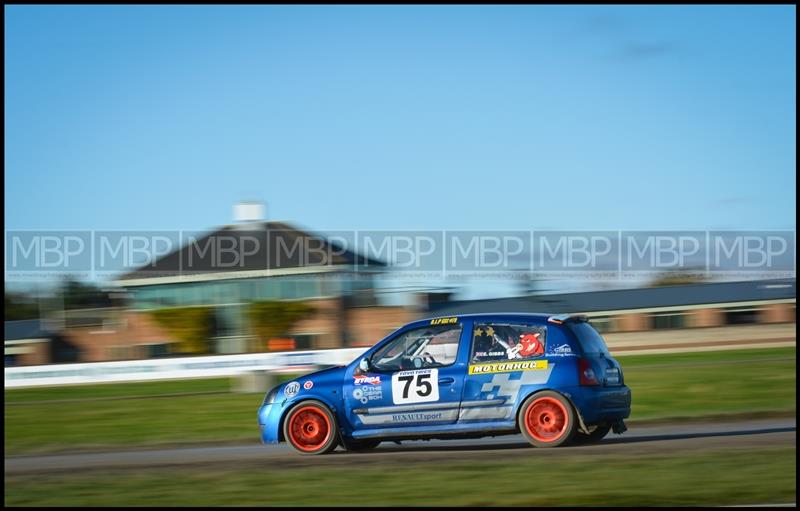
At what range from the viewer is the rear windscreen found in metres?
11.9

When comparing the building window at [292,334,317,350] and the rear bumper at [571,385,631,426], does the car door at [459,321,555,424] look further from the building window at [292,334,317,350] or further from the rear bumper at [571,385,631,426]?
the building window at [292,334,317,350]

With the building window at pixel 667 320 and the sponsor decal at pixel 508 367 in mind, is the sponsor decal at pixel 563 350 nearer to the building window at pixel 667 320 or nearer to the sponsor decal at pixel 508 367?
the sponsor decal at pixel 508 367

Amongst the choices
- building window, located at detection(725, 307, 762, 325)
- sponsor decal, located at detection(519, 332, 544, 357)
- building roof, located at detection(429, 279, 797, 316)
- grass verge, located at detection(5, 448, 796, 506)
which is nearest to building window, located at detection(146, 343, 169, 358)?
building roof, located at detection(429, 279, 797, 316)

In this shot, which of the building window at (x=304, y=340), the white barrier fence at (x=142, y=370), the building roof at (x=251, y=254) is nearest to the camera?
the white barrier fence at (x=142, y=370)

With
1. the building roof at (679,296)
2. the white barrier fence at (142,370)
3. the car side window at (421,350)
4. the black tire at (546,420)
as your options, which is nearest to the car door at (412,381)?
the car side window at (421,350)

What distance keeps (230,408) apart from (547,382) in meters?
11.0

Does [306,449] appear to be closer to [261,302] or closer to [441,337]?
[441,337]

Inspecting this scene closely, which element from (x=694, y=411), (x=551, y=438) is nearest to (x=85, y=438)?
(x=551, y=438)

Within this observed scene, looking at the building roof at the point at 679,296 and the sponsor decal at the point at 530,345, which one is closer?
the sponsor decal at the point at 530,345

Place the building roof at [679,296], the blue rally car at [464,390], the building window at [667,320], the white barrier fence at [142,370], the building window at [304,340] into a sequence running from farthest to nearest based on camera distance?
1. the building window at [667,320]
2. the building roof at [679,296]
3. the building window at [304,340]
4. the white barrier fence at [142,370]
5. the blue rally car at [464,390]

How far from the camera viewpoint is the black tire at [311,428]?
12141mm

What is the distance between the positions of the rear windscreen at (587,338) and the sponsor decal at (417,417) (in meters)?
1.79

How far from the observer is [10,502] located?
9312 millimetres

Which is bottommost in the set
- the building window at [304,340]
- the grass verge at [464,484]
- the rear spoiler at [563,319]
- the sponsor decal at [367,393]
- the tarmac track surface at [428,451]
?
the building window at [304,340]
